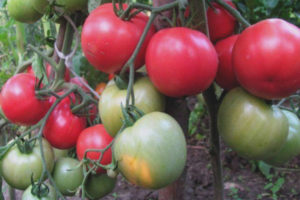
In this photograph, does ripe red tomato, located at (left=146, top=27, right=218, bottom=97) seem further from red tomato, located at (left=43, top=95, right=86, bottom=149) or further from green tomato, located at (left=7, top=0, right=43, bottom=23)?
green tomato, located at (left=7, top=0, right=43, bottom=23)

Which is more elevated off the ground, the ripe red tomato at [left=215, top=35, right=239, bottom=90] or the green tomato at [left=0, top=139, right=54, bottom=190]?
the ripe red tomato at [left=215, top=35, right=239, bottom=90]

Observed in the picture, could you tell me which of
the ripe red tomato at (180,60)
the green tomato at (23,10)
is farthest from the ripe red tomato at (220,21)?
the green tomato at (23,10)

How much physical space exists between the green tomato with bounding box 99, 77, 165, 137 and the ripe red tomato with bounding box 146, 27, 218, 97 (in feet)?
0.15

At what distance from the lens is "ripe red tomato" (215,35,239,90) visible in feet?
1.97

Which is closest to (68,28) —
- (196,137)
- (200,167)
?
(200,167)

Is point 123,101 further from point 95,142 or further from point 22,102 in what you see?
point 22,102

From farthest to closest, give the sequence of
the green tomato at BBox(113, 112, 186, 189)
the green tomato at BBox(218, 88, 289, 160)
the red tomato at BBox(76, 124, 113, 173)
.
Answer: the red tomato at BBox(76, 124, 113, 173) → the green tomato at BBox(218, 88, 289, 160) → the green tomato at BBox(113, 112, 186, 189)

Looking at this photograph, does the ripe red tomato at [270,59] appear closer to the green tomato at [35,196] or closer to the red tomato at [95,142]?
the red tomato at [95,142]

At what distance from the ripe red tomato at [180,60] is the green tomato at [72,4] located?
0.34m

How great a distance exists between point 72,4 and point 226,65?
16.1 inches

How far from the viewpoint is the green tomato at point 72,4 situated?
2.48 ft

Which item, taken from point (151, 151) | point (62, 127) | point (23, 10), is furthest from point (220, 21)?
point (23, 10)

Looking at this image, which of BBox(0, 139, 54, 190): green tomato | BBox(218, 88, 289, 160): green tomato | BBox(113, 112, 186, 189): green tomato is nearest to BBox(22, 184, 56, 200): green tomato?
BBox(0, 139, 54, 190): green tomato

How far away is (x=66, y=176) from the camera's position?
768mm
